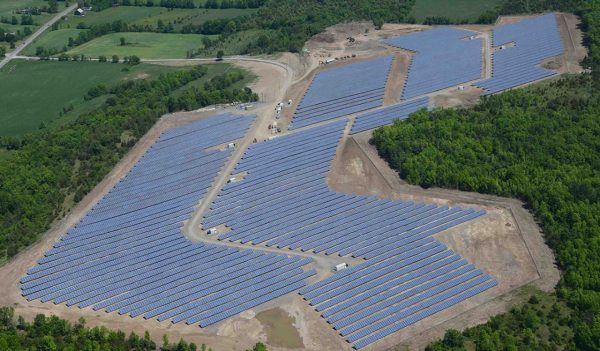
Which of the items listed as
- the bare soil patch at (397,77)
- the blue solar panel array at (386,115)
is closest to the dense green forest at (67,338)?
the blue solar panel array at (386,115)

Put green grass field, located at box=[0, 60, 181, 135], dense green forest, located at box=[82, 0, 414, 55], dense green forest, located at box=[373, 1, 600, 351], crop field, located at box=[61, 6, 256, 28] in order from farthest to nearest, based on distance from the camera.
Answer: crop field, located at box=[61, 6, 256, 28] < dense green forest, located at box=[82, 0, 414, 55] < green grass field, located at box=[0, 60, 181, 135] < dense green forest, located at box=[373, 1, 600, 351]

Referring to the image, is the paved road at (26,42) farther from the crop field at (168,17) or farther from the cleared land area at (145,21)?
the crop field at (168,17)

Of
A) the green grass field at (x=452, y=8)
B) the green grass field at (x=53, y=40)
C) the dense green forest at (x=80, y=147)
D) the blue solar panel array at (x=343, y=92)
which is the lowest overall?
the dense green forest at (x=80, y=147)

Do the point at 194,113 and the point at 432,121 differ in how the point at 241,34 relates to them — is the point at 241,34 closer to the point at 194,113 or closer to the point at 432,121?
the point at 194,113

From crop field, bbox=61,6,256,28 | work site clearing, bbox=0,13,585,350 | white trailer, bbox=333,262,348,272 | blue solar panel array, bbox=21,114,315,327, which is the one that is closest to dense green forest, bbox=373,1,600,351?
work site clearing, bbox=0,13,585,350

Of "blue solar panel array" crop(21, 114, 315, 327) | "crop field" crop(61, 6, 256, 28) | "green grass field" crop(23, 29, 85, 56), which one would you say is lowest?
"blue solar panel array" crop(21, 114, 315, 327)

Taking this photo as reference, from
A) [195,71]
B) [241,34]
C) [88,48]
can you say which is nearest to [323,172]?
[195,71]

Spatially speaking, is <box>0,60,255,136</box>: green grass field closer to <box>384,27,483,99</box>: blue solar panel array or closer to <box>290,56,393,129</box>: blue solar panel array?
<box>290,56,393,129</box>: blue solar panel array
